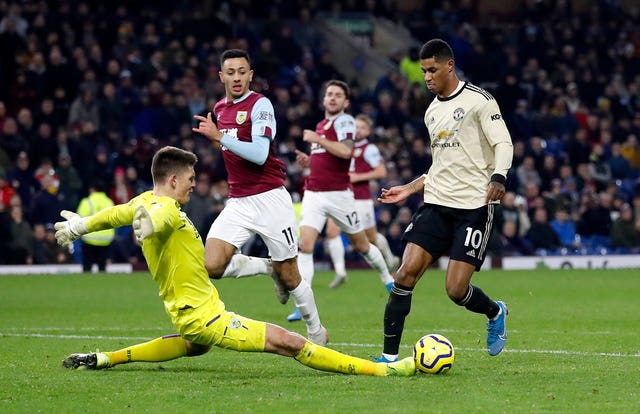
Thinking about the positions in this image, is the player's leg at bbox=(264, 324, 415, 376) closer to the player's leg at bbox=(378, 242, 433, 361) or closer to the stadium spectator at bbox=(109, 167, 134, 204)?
the player's leg at bbox=(378, 242, 433, 361)

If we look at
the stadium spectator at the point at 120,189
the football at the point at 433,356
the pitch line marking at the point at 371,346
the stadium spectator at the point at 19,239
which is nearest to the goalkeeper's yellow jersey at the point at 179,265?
the football at the point at 433,356

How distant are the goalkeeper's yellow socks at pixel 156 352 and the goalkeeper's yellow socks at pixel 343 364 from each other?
100 cm

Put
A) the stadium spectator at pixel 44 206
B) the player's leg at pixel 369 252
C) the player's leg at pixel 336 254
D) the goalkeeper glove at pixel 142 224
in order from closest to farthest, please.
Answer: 1. the goalkeeper glove at pixel 142 224
2. the player's leg at pixel 369 252
3. the player's leg at pixel 336 254
4. the stadium spectator at pixel 44 206

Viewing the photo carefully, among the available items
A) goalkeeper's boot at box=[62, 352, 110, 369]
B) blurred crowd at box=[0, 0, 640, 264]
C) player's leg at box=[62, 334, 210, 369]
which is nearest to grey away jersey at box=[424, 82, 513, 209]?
player's leg at box=[62, 334, 210, 369]

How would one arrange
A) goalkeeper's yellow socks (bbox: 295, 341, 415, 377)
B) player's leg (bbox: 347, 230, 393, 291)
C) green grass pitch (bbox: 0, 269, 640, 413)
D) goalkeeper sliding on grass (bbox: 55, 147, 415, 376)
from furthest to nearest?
player's leg (bbox: 347, 230, 393, 291)
goalkeeper's yellow socks (bbox: 295, 341, 415, 377)
goalkeeper sliding on grass (bbox: 55, 147, 415, 376)
green grass pitch (bbox: 0, 269, 640, 413)

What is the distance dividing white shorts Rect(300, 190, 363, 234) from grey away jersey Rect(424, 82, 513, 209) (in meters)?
5.54

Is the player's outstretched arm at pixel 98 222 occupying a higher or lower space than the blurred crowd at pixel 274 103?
lower

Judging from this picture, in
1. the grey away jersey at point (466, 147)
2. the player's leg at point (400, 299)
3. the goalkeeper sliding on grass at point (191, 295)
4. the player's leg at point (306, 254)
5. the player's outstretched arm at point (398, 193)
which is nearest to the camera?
the goalkeeper sliding on grass at point (191, 295)

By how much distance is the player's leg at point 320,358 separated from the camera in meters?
8.51

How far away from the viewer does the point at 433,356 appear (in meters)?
8.79

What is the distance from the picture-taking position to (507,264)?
24922 millimetres

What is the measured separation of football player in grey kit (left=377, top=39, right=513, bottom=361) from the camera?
9.34 m

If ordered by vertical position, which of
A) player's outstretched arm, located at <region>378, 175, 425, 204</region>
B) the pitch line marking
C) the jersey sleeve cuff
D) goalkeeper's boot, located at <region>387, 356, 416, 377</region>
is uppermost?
the jersey sleeve cuff

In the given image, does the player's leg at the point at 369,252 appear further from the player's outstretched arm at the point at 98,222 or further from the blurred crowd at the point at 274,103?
the blurred crowd at the point at 274,103
